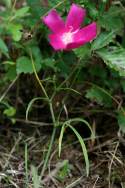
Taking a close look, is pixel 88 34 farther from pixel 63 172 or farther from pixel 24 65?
pixel 63 172

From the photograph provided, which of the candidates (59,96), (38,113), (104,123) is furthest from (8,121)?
(104,123)

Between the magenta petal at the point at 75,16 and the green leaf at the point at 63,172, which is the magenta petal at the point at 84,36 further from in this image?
the green leaf at the point at 63,172

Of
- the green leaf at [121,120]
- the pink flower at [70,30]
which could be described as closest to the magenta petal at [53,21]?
the pink flower at [70,30]

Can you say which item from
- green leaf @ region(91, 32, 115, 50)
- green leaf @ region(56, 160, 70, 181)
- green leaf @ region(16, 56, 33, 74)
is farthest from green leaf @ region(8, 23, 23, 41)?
green leaf @ region(56, 160, 70, 181)

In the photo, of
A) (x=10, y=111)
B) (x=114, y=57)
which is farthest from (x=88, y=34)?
(x=10, y=111)

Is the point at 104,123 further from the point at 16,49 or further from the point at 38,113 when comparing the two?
the point at 16,49

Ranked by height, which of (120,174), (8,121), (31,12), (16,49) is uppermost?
(31,12)
